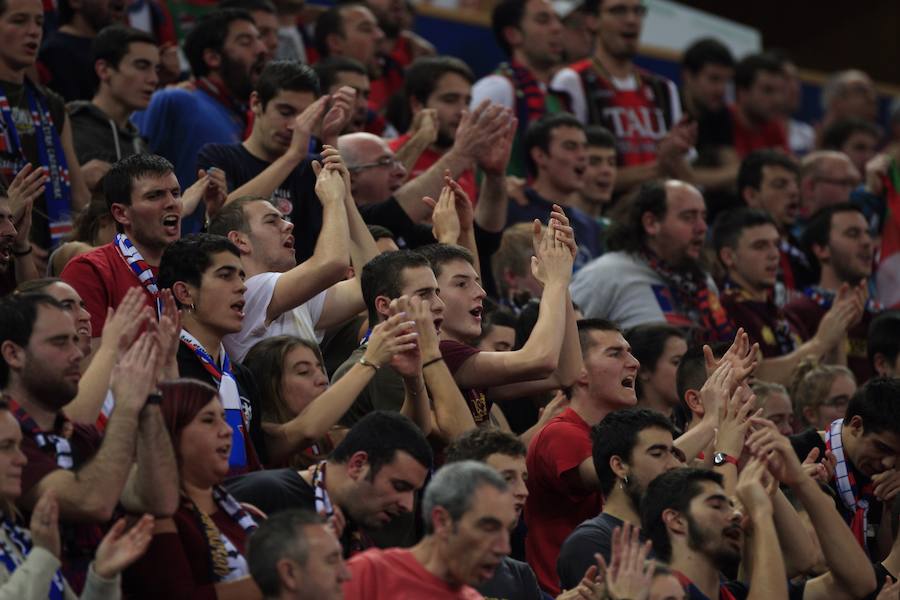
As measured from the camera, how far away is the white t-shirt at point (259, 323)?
20.7 feet

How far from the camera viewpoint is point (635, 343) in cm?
751

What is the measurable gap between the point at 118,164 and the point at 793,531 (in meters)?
2.87

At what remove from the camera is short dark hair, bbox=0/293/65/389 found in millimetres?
4965

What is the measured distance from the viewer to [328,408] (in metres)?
5.59

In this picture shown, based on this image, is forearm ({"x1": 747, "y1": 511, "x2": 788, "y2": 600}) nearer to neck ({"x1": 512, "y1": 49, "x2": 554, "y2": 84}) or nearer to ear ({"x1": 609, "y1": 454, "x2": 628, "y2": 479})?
ear ({"x1": 609, "y1": 454, "x2": 628, "y2": 479})

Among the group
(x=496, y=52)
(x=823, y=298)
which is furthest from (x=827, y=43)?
(x=823, y=298)

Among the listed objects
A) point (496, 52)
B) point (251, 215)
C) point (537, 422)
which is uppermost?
point (251, 215)

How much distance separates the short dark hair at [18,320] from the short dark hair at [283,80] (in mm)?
2778

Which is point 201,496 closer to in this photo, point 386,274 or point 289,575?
point 289,575

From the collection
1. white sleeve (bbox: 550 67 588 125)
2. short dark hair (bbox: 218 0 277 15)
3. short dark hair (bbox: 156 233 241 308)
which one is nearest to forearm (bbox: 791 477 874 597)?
short dark hair (bbox: 156 233 241 308)

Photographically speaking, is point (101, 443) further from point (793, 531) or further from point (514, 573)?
point (793, 531)

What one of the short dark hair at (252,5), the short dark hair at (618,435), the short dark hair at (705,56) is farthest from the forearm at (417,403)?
the short dark hair at (705,56)

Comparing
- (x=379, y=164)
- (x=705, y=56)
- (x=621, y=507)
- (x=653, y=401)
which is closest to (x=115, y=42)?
(x=379, y=164)

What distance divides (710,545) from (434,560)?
1.10 metres
